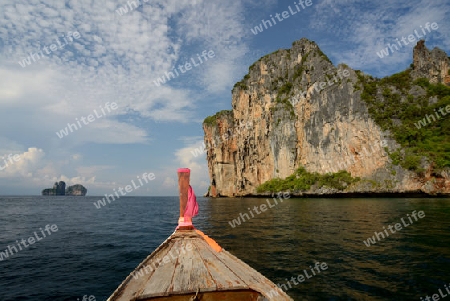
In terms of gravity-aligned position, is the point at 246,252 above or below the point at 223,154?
below

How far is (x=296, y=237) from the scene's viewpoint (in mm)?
12148

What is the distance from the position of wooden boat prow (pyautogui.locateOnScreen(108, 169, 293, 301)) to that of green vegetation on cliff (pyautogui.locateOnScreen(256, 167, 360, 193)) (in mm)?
52567

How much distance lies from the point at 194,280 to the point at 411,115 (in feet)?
212

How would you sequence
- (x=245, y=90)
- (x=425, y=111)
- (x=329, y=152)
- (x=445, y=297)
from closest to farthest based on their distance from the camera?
1. (x=445, y=297)
2. (x=425, y=111)
3. (x=329, y=152)
4. (x=245, y=90)

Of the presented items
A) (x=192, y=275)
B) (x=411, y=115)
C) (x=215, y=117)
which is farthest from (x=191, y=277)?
(x=215, y=117)

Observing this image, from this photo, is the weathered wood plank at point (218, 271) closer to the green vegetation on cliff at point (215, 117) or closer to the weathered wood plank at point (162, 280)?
the weathered wood plank at point (162, 280)

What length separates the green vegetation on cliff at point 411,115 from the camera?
46000 millimetres

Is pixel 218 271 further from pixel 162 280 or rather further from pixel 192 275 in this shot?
pixel 162 280

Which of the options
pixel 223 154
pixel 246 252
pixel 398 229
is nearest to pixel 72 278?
pixel 246 252

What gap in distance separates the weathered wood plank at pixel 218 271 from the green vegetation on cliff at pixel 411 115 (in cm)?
5230

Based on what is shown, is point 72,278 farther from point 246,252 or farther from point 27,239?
point 27,239

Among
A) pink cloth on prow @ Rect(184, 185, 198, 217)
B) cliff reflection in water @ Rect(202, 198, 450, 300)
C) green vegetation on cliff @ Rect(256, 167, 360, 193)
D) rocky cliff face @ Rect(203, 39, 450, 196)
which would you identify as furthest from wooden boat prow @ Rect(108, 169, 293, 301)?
green vegetation on cliff @ Rect(256, 167, 360, 193)

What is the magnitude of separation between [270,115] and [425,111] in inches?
1427

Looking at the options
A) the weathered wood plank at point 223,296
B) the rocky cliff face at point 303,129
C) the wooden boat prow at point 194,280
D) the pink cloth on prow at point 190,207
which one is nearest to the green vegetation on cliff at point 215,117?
the rocky cliff face at point 303,129
